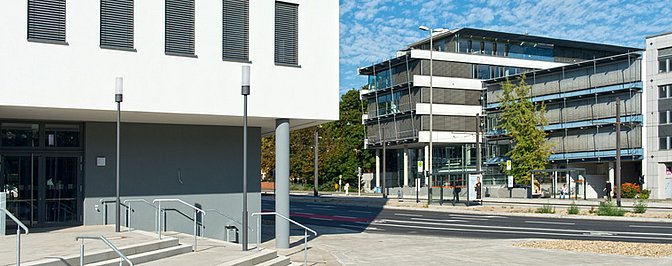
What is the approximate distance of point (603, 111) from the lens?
65.2 m

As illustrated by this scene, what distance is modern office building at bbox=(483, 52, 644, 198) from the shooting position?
2483 inches

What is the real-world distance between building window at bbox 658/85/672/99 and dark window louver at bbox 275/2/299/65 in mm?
49749

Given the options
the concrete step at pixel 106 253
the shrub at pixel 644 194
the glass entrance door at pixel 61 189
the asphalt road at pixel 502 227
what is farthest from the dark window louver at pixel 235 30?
the shrub at pixel 644 194

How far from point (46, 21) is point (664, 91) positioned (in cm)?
5607

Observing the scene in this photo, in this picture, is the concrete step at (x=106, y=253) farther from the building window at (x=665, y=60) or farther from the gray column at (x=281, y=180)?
the building window at (x=665, y=60)

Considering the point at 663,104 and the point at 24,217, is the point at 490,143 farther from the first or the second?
the point at 24,217

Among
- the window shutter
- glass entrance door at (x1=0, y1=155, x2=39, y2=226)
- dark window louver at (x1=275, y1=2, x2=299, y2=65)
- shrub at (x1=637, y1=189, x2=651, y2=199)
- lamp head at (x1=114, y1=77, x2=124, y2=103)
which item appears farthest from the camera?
the window shutter

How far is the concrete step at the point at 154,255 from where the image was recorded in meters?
12.8

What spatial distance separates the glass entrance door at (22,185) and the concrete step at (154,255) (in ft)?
18.0

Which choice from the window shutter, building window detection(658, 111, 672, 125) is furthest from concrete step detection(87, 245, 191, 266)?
the window shutter

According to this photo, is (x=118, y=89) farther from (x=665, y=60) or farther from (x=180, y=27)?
(x=665, y=60)

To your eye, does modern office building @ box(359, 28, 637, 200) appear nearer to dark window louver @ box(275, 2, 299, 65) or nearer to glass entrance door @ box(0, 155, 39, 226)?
dark window louver @ box(275, 2, 299, 65)

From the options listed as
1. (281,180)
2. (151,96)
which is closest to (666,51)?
(281,180)

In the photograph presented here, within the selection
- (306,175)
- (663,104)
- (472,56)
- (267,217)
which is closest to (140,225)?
(267,217)
